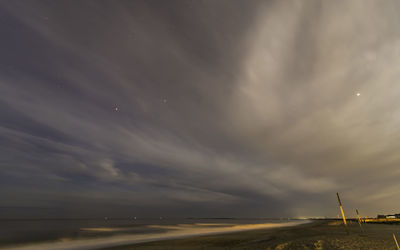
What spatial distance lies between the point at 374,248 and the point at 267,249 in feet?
34.4

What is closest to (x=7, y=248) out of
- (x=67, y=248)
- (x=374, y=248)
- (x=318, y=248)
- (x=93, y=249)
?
(x=67, y=248)

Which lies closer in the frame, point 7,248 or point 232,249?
point 232,249

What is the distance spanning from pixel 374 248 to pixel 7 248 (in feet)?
179

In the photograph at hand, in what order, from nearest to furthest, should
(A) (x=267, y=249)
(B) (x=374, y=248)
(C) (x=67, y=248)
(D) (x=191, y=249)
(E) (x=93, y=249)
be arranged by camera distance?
(B) (x=374, y=248) < (A) (x=267, y=249) < (D) (x=191, y=249) < (E) (x=93, y=249) < (C) (x=67, y=248)

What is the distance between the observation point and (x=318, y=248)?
2122cm

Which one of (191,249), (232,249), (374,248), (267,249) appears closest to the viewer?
(374,248)

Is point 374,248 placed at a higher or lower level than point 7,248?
higher

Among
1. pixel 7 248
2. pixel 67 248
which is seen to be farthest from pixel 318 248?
pixel 7 248

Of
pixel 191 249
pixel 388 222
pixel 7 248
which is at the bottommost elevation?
pixel 7 248

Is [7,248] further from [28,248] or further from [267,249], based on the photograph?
[267,249]

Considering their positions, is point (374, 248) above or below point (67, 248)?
above

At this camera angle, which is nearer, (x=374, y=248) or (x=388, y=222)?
(x=374, y=248)

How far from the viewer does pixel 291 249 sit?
21.5 meters

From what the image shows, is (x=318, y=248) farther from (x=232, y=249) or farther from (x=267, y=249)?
(x=232, y=249)
